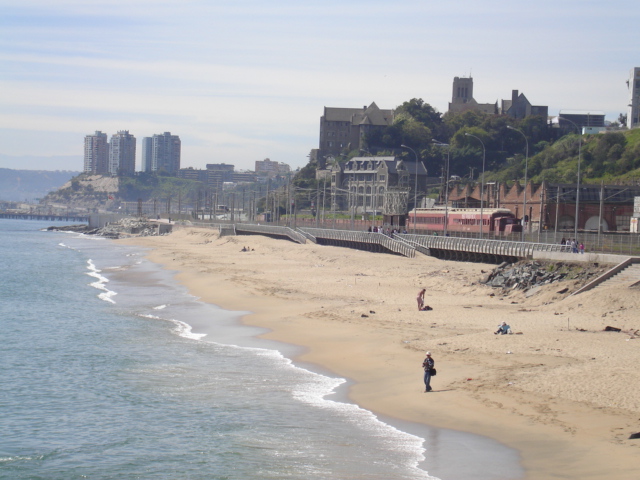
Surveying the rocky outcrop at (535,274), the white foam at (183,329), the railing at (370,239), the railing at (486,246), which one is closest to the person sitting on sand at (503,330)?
the rocky outcrop at (535,274)

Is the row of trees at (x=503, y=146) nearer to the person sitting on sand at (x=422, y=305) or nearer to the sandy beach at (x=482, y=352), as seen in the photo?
the sandy beach at (x=482, y=352)

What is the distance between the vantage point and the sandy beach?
53.2 feet

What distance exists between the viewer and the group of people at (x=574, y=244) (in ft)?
133

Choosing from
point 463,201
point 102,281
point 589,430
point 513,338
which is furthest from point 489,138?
point 589,430

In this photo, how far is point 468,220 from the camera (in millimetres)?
→ 67750

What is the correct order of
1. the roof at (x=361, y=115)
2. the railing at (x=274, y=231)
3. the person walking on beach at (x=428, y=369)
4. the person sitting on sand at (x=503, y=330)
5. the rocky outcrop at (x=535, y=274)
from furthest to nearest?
the roof at (x=361, y=115) → the railing at (x=274, y=231) → the rocky outcrop at (x=535, y=274) → the person sitting on sand at (x=503, y=330) → the person walking on beach at (x=428, y=369)

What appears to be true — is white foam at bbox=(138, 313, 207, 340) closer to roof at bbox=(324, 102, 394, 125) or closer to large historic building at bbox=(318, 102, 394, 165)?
roof at bbox=(324, 102, 394, 125)

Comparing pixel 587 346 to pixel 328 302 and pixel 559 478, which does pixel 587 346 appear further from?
pixel 328 302

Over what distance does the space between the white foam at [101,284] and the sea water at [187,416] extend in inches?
Answer: 406

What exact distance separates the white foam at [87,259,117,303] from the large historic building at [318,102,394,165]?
10585cm

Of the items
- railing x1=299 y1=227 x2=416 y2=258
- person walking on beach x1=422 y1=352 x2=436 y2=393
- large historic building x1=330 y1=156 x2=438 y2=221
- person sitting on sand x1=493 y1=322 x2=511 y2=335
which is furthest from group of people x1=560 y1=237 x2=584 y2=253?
large historic building x1=330 y1=156 x2=438 y2=221

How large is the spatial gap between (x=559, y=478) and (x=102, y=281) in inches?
1805

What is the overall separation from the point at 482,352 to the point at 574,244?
66.3ft

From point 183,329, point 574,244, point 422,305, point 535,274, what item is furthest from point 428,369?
point 574,244
